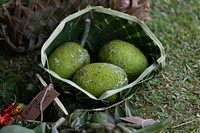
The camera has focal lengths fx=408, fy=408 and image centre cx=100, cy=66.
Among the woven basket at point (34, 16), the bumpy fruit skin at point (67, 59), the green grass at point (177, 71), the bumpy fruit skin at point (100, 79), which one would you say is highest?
the woven basket at point (34, 16)

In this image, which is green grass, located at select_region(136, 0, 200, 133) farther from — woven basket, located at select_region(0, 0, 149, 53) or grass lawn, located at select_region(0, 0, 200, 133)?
woven basket, located at select_region(0, 0, 149, 53)

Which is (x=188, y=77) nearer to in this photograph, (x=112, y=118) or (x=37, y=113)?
(x=112, y=118)

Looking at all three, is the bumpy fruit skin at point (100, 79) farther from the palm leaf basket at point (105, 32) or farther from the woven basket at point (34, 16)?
the woven basket at point (34, 16)

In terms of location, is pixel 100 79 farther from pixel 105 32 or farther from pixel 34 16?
pixel 34 16

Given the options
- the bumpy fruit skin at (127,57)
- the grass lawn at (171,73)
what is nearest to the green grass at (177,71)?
the grass lawn at (171,73)

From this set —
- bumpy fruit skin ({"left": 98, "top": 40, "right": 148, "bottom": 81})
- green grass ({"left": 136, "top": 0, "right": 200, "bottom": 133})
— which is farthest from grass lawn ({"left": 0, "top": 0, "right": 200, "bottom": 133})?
bumpy fruit skin ({"left": 98, "top": 40, "right": 148, "bottom": 81})

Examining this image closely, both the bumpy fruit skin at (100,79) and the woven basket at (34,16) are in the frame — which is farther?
the woven basket at (34,16)

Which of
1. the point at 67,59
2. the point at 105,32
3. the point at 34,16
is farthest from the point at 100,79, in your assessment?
the point at 34,16
